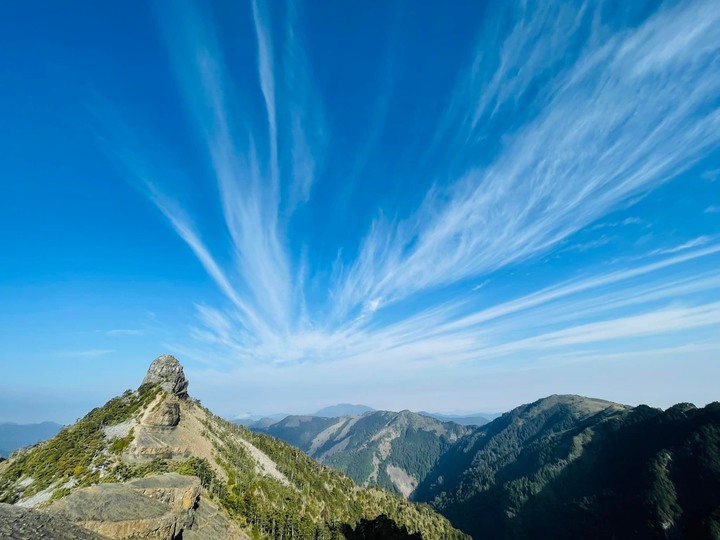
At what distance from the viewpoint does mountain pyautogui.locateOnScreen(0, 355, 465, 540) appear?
53.7m

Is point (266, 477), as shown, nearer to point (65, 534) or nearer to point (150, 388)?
point (150, 388)

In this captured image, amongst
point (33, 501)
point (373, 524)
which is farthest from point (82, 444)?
point (373, 524)

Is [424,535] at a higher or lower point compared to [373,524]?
A: lower

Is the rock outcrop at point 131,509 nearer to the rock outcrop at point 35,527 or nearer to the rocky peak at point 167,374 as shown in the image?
the rock outcrop at point 35,527

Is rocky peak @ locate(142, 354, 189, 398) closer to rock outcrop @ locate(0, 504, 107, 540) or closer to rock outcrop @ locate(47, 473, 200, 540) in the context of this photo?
rock outcrop @ locate(47, 473, 200, 540)

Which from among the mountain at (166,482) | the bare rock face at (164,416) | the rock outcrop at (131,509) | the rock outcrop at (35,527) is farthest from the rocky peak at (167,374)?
the rock outcrop at (35,527)

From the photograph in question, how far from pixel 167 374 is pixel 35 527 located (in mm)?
145485

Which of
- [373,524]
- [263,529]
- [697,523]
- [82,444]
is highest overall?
[82,444]

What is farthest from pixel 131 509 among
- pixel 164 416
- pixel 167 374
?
pixel 167 374

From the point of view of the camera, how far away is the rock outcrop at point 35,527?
35.4m

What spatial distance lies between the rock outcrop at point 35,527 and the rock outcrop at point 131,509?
107 inches

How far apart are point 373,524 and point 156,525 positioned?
472 feet

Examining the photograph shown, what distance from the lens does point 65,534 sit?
39.9 m

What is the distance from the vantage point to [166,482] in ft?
233
